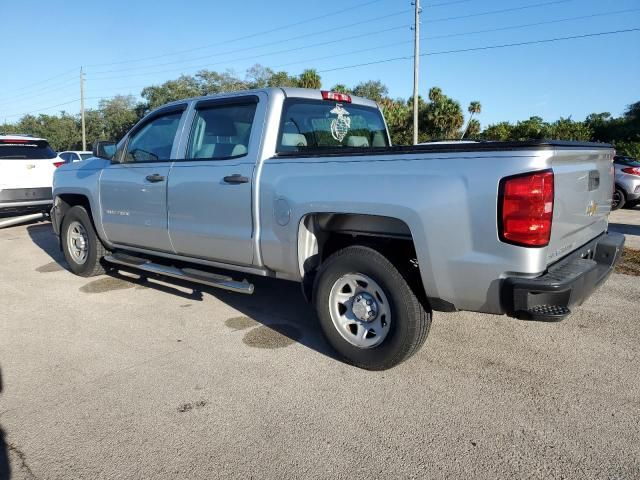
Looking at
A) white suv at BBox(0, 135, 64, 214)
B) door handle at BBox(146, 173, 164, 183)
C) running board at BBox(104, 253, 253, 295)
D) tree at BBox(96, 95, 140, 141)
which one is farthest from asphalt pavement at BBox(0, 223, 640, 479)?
tree at BBox(96, 95, 140, 141)

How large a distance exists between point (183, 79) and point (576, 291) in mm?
60373

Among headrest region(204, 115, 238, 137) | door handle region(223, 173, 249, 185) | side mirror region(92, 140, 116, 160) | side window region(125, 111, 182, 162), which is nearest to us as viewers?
door handle region(223, 173, 249, 185)

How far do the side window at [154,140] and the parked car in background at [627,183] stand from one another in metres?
11.8

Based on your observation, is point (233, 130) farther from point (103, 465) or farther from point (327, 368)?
point (103, 465)

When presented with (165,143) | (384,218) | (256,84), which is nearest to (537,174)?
(384,218)

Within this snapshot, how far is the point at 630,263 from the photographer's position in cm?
643

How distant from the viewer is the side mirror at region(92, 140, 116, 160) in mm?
5699

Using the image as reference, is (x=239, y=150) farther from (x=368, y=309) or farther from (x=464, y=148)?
(x=464, y=148)

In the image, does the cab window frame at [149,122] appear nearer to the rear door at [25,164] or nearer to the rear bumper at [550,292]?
Answer: the rear bumper at [550,292]

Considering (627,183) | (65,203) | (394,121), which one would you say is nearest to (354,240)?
(65,203)

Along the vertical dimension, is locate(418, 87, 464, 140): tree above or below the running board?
above

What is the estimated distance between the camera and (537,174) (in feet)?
8.93

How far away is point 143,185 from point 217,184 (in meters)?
1.20

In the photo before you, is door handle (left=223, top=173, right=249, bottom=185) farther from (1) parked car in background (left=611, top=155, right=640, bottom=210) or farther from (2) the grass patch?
(1) parked car in background (left=611, top=155, right=640, bottom=210)
